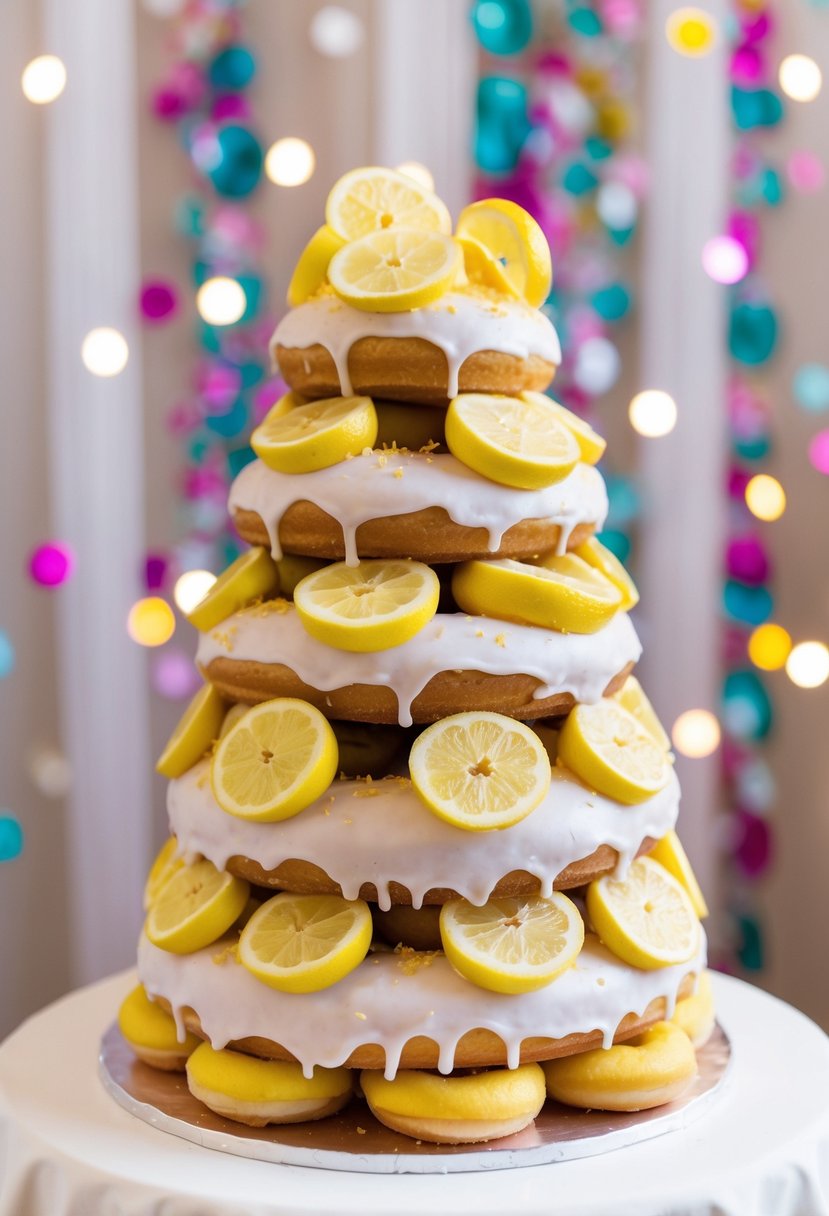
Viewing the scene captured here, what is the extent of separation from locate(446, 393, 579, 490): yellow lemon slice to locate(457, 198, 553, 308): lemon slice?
194 mm

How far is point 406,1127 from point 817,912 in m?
1.52

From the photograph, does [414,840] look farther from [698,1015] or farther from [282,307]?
[282,307]

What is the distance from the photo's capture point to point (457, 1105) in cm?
145

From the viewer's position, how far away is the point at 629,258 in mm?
2746

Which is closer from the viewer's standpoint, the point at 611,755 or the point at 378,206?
the point at 611,755

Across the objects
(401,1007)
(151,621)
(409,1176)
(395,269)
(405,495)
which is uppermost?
(395,269)

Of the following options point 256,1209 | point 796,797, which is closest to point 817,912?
point 796,797

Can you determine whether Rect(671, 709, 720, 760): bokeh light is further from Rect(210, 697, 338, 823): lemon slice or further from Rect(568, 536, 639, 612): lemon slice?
Rect(210, 697, 338, 823): lemon slice

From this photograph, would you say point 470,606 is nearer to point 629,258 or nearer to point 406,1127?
point 406,1127

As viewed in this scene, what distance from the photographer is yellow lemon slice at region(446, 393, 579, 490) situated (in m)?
1.54

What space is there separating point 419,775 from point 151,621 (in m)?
1.27

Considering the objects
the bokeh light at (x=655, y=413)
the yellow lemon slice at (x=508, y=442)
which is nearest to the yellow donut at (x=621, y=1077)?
the yellow lemon slice at (x=508, y=442)

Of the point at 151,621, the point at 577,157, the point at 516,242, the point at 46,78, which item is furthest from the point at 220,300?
the point at 516,242

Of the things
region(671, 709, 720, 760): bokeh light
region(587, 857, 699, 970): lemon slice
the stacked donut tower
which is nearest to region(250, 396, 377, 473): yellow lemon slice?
the stacked donut tower
